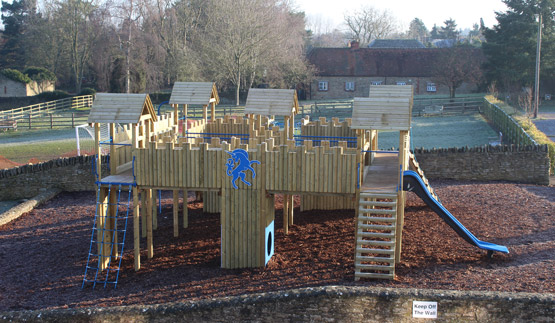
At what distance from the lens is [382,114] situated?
45.1 feet

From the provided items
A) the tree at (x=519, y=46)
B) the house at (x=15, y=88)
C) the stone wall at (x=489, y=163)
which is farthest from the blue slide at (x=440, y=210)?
the house at (x=15, y=88)

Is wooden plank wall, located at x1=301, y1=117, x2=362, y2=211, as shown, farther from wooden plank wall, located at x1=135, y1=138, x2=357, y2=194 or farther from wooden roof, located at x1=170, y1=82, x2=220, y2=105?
wooden plank wall, located at x1=135, y1=138, x2=357, y2=194

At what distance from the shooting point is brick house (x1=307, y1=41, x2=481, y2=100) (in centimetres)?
5750

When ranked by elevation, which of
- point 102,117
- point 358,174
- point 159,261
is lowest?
point 159,261

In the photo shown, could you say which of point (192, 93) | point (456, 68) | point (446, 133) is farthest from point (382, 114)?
point (456, 68)

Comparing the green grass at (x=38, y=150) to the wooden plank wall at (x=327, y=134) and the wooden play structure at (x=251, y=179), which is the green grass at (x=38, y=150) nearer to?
the wooden plank wall at (x=327, y=134)

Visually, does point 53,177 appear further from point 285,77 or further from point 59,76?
point 59,76

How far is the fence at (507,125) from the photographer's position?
27078 millimetres

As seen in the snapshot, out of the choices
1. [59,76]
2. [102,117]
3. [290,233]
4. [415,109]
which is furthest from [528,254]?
[59,76]

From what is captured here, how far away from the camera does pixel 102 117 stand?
14430 millimetres

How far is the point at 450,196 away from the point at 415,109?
26471mm

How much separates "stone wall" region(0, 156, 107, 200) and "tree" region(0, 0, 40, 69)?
50.1 metres

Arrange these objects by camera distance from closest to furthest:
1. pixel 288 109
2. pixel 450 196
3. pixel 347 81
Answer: pixel 288 109, pixel 450 196, pixel 347 81

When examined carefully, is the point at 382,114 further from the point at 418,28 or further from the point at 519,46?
the point at 418,28
